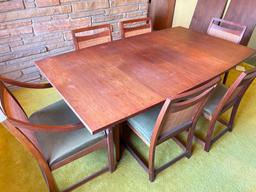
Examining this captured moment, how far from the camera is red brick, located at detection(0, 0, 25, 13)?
1987 millimetres

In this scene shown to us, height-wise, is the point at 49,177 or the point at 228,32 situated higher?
Answer: the point at 228,32

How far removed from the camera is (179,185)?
1.51 meters

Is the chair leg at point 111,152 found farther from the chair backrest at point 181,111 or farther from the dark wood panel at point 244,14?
the dark wood panel at point 244,14

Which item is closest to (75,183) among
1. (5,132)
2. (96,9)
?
(5,132)

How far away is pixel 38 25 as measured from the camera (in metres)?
2.26

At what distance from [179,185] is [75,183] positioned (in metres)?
0.76

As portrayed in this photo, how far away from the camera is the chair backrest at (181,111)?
1083 millimetres

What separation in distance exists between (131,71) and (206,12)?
2.24 m

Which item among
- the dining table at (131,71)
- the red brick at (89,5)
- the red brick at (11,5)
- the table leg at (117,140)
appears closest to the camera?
the dining table at (131,71)

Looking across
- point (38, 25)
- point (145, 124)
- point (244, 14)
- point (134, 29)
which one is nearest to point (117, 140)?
point (145, 124)

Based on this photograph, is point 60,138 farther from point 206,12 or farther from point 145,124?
point 206,12

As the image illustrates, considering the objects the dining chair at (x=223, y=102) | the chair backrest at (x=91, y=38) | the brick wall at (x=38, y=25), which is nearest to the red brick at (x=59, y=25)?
the brick wall at (x=38, y=25)

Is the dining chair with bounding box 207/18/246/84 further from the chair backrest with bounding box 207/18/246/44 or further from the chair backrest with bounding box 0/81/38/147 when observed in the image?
the chair backrest with bounding box 0/81/38/147

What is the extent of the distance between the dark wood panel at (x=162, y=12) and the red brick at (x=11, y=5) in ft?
6.40
